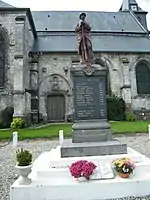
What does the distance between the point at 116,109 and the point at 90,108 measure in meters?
14.2

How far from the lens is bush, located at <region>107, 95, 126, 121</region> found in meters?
19.4

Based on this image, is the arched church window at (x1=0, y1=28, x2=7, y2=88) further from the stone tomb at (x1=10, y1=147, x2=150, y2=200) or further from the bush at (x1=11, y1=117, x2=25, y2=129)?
the stone tomb at (x1=10, y1=147, x2=150, y2=200)

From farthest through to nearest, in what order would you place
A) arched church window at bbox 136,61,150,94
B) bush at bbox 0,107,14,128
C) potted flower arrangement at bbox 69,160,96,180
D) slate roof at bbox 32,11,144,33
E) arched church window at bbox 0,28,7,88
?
Result: slate roof at bbox 32,11,144,33, arched church window at bbox 136,61,150,94, arched church window at bbox 0,28,7,88, bush at bbox 0,107,14,128, potted flower arrangement at bbox 69,160,96,180

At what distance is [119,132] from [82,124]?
21.0 ft

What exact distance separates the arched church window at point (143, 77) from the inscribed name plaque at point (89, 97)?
55.5 feet

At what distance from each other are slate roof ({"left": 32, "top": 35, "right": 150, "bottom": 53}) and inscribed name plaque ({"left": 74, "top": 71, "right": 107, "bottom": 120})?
15720 millimetres

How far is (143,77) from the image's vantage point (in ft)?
72.1

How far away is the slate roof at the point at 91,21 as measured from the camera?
2605cm

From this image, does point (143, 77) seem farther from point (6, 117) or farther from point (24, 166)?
point (24, 166)

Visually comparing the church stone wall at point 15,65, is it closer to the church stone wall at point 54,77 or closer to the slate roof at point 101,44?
the church stone wall at point 54,77

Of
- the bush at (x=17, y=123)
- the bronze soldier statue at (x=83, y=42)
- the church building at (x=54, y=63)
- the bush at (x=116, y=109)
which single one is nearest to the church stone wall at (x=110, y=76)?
the church building at (x=54, y=63)

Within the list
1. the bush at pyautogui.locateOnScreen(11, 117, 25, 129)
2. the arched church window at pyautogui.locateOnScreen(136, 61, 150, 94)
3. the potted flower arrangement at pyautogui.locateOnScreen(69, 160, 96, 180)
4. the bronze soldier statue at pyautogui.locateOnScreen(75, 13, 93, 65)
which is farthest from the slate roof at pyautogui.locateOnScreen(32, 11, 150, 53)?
the potted flower arrangement at pyautogui.locateOnScreen(69, 160, 96, 180)

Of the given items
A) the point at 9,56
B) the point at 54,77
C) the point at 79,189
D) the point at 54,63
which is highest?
the point at 54,63

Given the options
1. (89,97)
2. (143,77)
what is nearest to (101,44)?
(143,77)
